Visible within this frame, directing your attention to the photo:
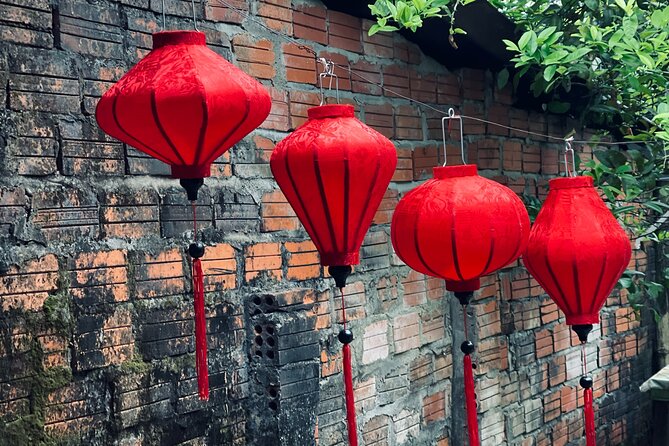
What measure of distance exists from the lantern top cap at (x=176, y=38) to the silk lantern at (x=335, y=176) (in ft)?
1.03

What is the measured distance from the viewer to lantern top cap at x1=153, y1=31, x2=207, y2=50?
1.55 metres

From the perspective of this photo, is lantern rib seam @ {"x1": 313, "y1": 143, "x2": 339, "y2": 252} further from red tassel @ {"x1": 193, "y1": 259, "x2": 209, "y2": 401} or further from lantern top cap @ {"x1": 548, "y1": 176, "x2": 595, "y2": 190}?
lantern top cap @ {"x1": 548, "y1": 176, "x2": 595, "y2": 190}

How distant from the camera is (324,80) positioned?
8.16 feet

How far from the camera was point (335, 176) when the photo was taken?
169 cm

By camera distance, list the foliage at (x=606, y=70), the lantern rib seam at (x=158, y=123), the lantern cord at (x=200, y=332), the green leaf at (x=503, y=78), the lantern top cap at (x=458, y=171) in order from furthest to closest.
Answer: the green leaf at (x=503, y=78), the foliage at (x=606, y=70), the lantern top cap at (x=458, y=171), the lantern cord at (x=200, y=332), the lantern rib seam at (x=158, y=123)

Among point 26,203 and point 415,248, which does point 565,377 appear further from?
point 26,203

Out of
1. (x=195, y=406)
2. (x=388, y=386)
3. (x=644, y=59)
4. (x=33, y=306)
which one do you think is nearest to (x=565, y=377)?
(x=388, y=386)

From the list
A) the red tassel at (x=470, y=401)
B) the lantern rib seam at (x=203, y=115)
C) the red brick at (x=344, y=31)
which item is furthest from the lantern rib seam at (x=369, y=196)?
the red brick at (x=344, y=31)

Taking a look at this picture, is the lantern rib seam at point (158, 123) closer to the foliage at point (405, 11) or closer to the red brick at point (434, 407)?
the foliage at point (405, 11)

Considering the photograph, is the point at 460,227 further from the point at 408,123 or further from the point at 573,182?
the point at 408,123

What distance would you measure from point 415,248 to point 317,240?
255 millimetres

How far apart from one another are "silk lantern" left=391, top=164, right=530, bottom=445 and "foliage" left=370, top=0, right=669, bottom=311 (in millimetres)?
684

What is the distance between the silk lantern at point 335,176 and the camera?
5.55ft

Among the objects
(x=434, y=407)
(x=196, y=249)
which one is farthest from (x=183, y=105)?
(x=434, y=407)
